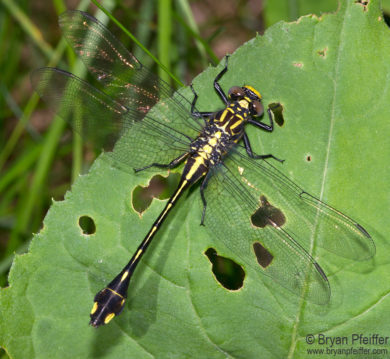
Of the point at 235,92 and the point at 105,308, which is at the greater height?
the point at 235,92

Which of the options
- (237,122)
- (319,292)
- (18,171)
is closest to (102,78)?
(237,122)

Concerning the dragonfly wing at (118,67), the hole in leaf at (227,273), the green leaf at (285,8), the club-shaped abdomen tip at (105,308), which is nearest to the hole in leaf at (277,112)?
the dragonfly wing at (118,67)

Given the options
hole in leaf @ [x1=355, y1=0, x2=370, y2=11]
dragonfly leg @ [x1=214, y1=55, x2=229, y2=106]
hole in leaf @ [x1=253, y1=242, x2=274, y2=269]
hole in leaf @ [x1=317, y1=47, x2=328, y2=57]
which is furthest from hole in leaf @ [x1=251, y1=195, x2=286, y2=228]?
hole in leaf @ [x1=355, y1=0, x2=370, y2=11]

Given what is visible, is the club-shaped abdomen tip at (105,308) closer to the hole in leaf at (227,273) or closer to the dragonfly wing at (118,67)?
the hole in leaf at (227,273)

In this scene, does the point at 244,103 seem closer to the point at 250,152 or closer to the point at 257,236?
the point at 250,152

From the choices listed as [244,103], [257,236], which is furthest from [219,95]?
[257,236]
